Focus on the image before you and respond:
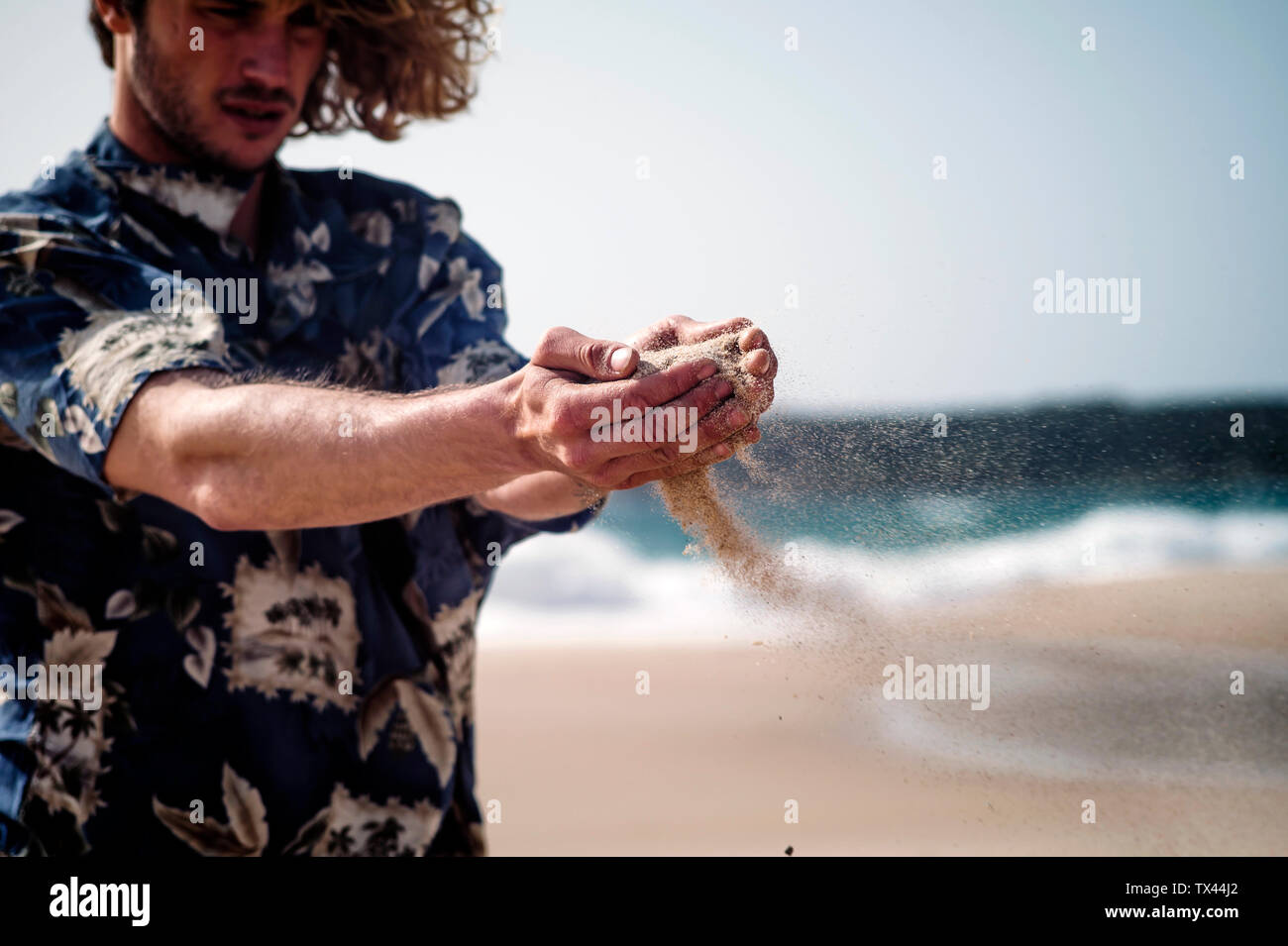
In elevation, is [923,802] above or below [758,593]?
below

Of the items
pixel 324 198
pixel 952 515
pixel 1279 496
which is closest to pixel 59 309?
pixel 324 198

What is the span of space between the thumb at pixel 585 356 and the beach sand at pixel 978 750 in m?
0.85

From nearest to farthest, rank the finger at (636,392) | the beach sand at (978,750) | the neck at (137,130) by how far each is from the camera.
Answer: the finger at (636,392) < the neck at (137,130) < the beach sand at (978,750)

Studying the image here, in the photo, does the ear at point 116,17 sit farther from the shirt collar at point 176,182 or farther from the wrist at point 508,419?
the wrist at point 508,419

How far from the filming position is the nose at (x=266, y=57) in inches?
82.6

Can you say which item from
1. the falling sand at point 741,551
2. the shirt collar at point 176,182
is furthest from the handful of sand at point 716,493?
the shirt collar at point 176,182

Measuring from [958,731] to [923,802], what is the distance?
318 centimetres

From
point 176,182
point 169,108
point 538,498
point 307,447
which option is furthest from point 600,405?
point 169,108

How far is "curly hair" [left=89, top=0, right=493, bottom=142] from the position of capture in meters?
2.56

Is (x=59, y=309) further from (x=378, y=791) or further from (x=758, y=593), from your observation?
(x=758, y=593)

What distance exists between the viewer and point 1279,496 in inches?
413

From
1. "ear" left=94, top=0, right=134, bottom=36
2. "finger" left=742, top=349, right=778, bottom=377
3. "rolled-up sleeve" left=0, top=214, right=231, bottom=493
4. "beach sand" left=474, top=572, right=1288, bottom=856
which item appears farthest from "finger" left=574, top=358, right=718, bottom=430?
"ear" left=94, top=0, right=134, bottom=36

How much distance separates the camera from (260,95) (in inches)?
83.6

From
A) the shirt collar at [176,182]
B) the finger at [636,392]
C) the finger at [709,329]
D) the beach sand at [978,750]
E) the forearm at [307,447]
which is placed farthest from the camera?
the beach sand at [978,750]
